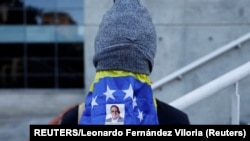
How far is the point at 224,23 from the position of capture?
24.5 ft

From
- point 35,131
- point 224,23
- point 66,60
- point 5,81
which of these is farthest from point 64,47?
point 35,131

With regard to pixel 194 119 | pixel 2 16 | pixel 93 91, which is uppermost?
pixel 2 16

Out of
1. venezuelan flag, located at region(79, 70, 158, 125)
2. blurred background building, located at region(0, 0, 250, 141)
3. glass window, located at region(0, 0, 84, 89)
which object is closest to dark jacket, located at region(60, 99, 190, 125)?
venezuelan flag, located at region(79, 70, 158, 125)

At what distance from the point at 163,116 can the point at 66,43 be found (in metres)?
6.94

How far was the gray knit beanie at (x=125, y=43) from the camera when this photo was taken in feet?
4.90

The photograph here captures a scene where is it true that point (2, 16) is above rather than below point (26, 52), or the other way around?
above

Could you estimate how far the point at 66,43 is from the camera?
8391 millimetres

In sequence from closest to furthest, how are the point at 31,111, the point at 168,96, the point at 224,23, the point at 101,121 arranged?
the point at 101,121 < the point at 168,96 < the point at 224,23 < the point at 31,111

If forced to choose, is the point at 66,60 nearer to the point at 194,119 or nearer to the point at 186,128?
the point at 194,119

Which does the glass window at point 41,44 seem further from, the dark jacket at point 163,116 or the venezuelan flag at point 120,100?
the venezuelan flag at point 120,100

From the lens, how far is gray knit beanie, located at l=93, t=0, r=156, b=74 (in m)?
1.49

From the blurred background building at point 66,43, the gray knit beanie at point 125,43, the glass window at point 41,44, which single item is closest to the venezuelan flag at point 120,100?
the gray knit beanie at point 125,43

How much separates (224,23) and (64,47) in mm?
2970

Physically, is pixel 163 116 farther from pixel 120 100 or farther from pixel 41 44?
pixel 41 44
